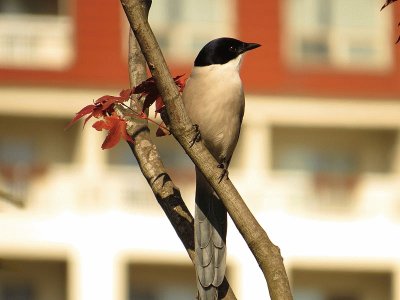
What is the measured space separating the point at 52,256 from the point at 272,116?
3.94m

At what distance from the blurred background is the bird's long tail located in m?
14.2

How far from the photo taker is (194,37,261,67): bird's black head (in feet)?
13.7

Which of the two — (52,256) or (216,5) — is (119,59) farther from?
(52,256)

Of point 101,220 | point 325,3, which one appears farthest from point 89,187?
A: point 325,3

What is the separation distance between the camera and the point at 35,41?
19.1 m

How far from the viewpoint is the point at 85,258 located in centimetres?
1831

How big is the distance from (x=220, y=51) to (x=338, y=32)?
15.5 metres

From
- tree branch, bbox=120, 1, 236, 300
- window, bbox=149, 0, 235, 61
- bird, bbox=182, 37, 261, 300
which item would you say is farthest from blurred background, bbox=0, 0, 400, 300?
tree branch, bbox=120, 1, 236, 300

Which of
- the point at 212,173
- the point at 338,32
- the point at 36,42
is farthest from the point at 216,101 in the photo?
the point at 338,32

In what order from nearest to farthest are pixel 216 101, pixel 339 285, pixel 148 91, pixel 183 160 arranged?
pixel 148 91 → pixel 216 101 → pixel 183 160 → pixel 339 285

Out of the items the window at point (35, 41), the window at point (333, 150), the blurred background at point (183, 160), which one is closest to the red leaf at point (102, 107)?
the blurred background at point (183, 160)

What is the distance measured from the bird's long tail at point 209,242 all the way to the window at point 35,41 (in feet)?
49.3

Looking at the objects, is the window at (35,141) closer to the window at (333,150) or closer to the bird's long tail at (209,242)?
the window at (333,150)

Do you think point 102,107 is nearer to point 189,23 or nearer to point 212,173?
point 212,173
